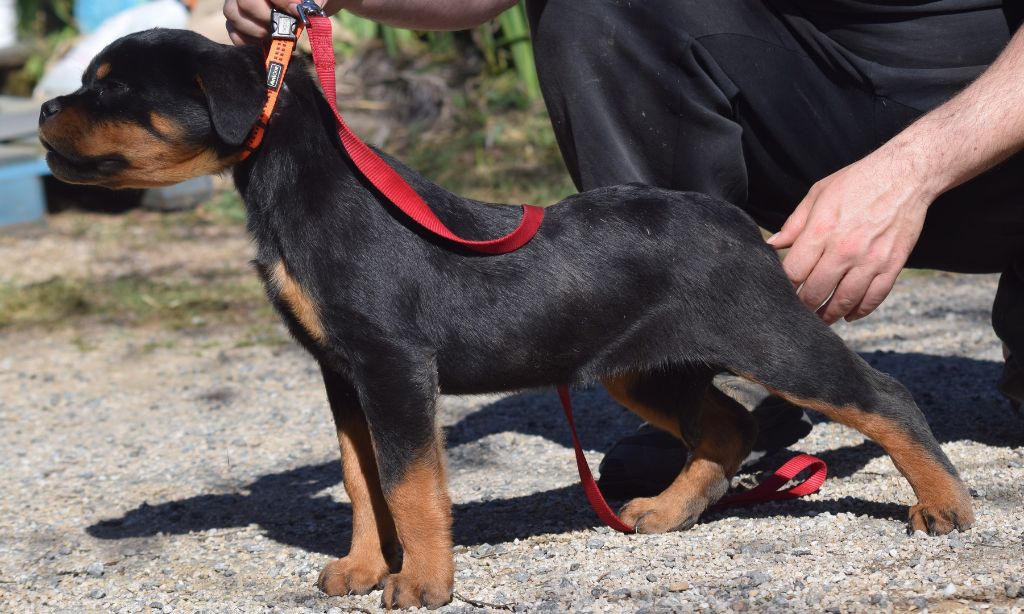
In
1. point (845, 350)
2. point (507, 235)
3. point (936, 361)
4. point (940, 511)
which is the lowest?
point (936, 361)

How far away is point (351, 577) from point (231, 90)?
1246mm

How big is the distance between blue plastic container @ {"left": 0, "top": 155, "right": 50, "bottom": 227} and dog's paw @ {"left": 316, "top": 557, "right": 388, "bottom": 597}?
18.1 ft

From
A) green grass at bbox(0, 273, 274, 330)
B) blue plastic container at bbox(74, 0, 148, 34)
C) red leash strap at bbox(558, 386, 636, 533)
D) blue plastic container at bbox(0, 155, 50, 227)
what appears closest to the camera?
red leash strap at bbox(558, 386, 636, 533)

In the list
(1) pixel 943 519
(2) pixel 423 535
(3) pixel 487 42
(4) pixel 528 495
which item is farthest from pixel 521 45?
(2) pixel 423 535

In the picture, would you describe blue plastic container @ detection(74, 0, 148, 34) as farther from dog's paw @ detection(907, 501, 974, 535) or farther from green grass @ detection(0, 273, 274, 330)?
dog's paw @ detection(907, 501, 974, 535)

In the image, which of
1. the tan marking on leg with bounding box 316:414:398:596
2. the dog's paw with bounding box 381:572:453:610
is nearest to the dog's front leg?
the dog's paw with bounding box 381:572:453:610

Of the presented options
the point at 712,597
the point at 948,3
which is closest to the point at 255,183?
the point at 712,597

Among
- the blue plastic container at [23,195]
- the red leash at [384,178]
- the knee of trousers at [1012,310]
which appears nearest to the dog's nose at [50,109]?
the red leash at [384,178]

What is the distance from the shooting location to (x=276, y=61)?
2.88 metres

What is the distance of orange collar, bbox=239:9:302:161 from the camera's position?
2.88 meters

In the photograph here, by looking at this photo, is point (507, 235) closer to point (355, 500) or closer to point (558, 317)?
point (558, 317)

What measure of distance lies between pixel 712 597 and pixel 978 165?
1359 mm

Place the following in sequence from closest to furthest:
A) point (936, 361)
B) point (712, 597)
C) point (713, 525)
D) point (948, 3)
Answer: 1. point (712, 597)
2. point (713, 525)
3. point (948, 3)
4. point (936, 361)

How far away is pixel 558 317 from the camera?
3025mm
